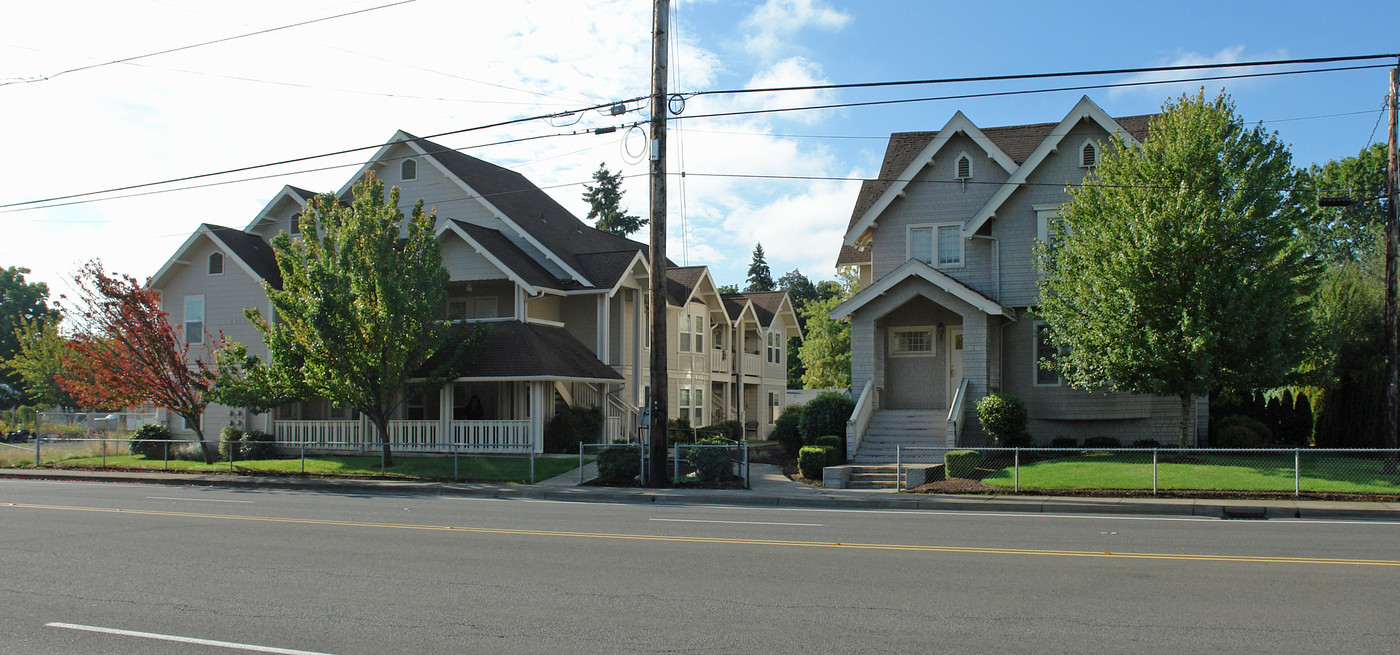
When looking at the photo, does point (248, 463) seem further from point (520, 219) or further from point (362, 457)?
point (520, 219)

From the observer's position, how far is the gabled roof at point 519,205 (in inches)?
1296

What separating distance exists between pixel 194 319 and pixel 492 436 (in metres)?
13.1

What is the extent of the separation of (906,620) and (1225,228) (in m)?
16.1

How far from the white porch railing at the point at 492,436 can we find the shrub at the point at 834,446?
896cm

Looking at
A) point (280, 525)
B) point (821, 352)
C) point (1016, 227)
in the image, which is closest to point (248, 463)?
point (280, 525)

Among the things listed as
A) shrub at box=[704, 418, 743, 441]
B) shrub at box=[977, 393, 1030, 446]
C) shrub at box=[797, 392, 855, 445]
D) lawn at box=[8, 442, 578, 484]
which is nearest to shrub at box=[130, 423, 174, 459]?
lawn at box=[8, 442, 578, 484]

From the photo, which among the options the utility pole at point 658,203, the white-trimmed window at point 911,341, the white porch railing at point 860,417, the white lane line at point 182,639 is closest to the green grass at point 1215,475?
the white porch railing at point 860,417

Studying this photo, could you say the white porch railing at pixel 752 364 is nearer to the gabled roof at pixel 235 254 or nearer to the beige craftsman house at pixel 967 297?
the beige craftsman house at pixel 967 297

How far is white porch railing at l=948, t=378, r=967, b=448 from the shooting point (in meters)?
22.9

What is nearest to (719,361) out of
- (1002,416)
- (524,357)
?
(524,357)

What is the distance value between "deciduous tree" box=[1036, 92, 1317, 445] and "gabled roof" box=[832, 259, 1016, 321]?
8.91 ft

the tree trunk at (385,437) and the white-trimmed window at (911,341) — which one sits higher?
the white-trimmed window at (911,341)

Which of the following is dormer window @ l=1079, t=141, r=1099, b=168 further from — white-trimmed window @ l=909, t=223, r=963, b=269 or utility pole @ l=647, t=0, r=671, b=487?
utility pole @ l=647, t=0, r=671, b=487

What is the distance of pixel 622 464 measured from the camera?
866 inches
